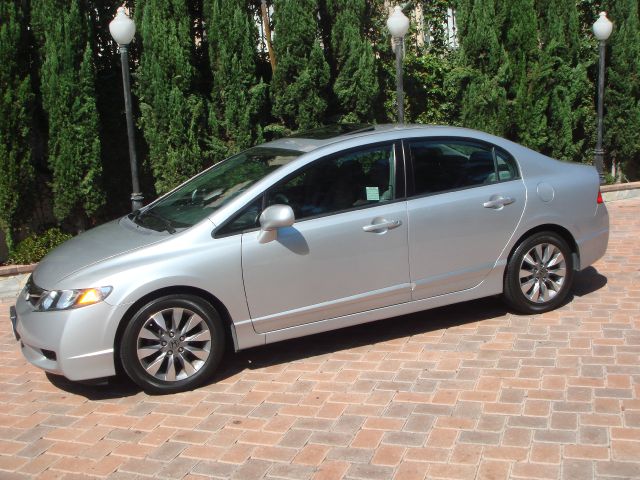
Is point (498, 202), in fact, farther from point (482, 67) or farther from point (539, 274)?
point (482, 67)

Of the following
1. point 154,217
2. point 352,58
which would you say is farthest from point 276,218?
point 352,58

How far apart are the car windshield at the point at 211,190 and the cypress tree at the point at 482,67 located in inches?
239

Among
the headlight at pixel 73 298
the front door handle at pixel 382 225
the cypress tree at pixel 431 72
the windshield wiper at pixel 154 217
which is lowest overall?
the headlight at pixel 73 298

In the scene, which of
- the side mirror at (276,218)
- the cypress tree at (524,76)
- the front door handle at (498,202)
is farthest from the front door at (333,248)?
the cypress tree at (524,76)

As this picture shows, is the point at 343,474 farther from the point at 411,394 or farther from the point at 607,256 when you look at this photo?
the point at 607,256

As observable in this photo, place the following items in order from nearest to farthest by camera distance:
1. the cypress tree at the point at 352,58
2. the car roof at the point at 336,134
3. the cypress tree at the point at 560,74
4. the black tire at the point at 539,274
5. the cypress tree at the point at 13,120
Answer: the car roof at the point at 336,134 → the black tire at the point at 539,274 → the cypress tree at the point at 13,120 → the cypress tree at the point at 352,58 → the cypress tree at the point at 560,74

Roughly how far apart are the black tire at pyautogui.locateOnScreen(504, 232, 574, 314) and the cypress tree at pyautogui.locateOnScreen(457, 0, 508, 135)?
5.66 meters

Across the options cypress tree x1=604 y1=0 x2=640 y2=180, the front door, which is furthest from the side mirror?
cypress tree x1=604 y1=0 x2=640 y2=180

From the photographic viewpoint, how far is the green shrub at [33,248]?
8.55 metres

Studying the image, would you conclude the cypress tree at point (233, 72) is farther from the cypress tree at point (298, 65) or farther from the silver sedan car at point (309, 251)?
the silver sedan car at point (309, 251)

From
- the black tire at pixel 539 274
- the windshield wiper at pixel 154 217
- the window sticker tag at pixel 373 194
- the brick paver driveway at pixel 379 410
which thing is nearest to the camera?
the brick paver driveway at pixel 379 410

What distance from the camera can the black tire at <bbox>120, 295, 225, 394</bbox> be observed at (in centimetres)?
480

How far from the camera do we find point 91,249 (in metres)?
5.22

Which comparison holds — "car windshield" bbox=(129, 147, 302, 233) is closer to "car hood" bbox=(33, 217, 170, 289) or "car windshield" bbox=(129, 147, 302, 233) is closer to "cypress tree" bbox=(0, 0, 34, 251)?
"car hood" bbox=(33, 217, 170, 289)
